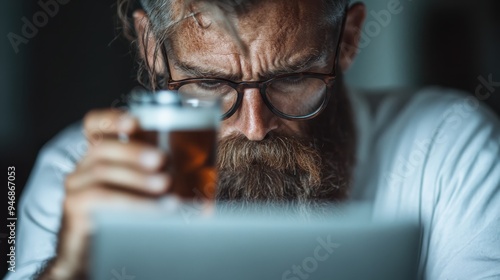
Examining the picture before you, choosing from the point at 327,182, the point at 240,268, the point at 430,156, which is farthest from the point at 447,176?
the point at 240,268

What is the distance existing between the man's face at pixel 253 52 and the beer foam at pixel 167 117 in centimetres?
37

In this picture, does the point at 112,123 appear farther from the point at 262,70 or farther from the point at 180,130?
the point at 262,70

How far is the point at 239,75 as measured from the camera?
1070 mm

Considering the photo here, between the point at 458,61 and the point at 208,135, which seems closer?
the point at 208,135

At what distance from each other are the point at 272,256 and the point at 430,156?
0.60 m

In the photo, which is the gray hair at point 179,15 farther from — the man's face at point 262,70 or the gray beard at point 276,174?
the gray beard at point 276,174

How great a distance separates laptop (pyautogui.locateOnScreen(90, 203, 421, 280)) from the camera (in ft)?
2.27

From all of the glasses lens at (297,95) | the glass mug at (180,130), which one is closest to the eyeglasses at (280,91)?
the glasses lens at (297,95)

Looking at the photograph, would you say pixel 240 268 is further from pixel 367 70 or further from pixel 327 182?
pixel 367 70

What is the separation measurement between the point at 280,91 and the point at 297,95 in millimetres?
47

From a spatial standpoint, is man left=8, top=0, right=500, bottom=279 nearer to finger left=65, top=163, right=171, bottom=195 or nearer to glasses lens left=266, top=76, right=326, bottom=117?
glasses lens left=266, top=76, right=326, bottom=117

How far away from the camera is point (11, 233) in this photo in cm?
121

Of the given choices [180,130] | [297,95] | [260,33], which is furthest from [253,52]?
[180,130]

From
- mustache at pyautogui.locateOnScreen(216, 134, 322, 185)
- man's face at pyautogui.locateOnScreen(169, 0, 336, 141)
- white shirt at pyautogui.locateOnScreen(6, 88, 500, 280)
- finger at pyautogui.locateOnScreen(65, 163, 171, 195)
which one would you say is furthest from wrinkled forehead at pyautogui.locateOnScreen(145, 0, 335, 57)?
finger at pyautogui.locateOnScreen(65, 163, 171, 195)
